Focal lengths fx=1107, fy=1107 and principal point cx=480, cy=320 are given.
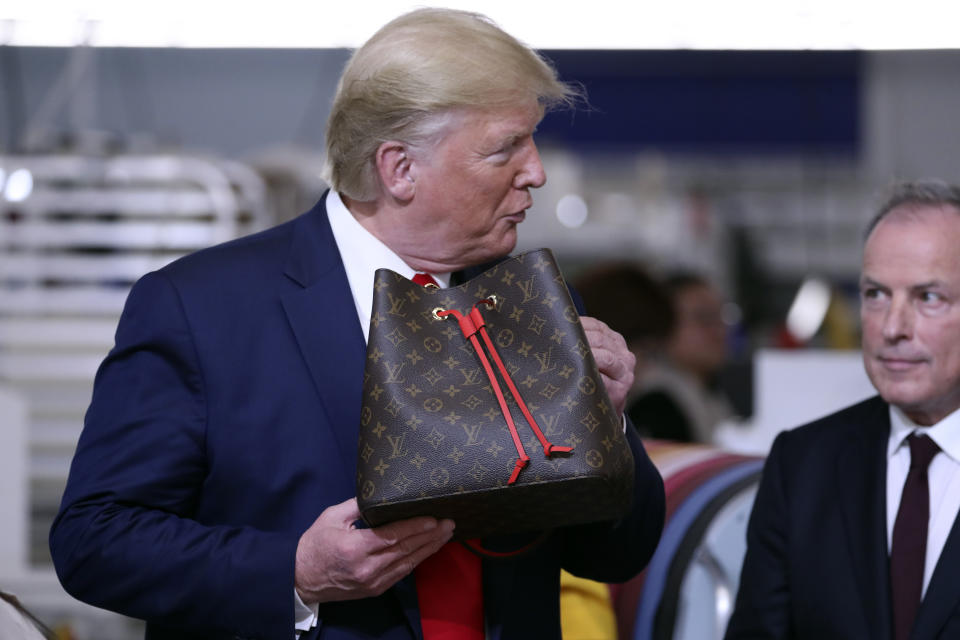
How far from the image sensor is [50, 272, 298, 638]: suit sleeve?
1435 mm

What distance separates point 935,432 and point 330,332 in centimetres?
105

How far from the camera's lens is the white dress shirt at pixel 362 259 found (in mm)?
1612

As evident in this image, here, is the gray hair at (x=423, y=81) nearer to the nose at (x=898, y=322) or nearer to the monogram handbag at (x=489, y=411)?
the monogram handbag at (x=489, y=411)

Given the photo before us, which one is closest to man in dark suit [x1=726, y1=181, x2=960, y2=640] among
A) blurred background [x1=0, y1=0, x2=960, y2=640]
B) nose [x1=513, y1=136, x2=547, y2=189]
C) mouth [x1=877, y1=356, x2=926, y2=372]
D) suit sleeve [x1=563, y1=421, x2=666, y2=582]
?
mouth [x1=877, y1=356, x2=926, y2=372]

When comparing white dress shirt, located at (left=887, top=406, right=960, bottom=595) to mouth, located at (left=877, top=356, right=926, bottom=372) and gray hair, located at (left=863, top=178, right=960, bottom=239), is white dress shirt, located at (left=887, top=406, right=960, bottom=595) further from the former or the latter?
gray hair, located at (left=863, top=178, right=960, bottom=239)

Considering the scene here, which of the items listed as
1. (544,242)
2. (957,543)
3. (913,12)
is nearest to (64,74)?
(913,12)

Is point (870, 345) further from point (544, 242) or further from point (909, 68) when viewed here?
point (909, 68)

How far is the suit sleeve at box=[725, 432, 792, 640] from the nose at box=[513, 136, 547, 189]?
770 mm

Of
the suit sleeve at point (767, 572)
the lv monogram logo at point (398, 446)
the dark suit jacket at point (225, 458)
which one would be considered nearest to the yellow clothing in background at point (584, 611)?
the suit sleeve at point (767, 572)

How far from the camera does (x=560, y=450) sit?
1343 millimetres

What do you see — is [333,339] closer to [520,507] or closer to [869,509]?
[520,507]

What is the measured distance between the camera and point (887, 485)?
6.26 feet

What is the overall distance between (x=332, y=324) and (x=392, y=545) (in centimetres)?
35

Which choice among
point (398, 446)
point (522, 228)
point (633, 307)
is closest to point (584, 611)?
point (398, 446)
